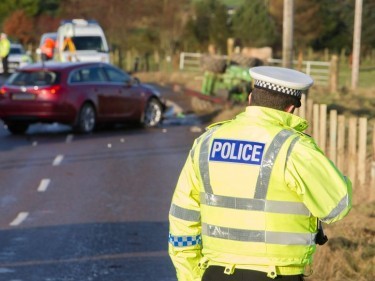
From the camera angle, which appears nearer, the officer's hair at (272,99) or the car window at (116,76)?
the officer's hair at (272,99)

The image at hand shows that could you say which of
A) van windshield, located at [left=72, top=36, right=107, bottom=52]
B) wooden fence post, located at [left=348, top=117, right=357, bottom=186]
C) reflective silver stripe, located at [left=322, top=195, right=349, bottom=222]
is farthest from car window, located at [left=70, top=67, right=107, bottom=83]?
reflective silver stripe, located at [left=322, top=195, right=349, bottom=222]

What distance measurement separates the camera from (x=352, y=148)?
13156mm

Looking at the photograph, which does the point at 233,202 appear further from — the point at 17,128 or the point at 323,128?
the point at 17,128

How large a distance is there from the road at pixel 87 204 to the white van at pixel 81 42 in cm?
1478

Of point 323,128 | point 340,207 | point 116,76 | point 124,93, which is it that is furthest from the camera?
point 116,76

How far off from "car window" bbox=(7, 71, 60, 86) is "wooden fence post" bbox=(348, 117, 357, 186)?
9377mm

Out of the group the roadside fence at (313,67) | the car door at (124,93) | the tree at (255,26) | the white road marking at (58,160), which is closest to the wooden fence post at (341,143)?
the white road marking at (58,160)

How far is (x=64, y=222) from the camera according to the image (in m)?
11.7

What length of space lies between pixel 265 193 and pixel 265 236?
172 mm

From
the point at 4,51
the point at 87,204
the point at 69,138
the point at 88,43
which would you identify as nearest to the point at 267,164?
the point at 87,204

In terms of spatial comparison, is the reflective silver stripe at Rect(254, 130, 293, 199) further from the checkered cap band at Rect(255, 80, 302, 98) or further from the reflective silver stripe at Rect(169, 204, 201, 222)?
the reflective silver stripe at Rect(169, 204, 201, 222)

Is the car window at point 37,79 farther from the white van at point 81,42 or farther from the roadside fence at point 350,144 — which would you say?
the white van at point 81,42

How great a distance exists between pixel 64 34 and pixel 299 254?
3362 centimetres

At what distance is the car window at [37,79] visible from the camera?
21.4m
